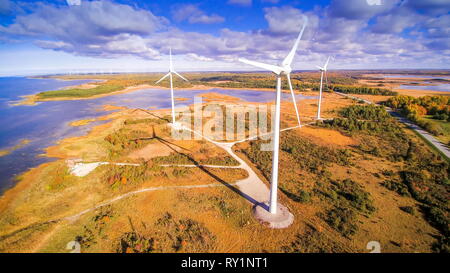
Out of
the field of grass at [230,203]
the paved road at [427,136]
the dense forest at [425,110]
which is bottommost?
the field of grass at [230,203]

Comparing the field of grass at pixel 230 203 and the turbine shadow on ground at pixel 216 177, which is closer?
the field of grass at pixel 230 203

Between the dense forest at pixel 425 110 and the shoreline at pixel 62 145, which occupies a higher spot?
the dense forest at pixel 425 110

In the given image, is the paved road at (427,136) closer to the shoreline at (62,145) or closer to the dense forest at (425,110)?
the dense forest at (425,110)

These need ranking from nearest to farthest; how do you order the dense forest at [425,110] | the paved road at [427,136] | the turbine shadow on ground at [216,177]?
1. the turbine shadow on ground at [216,177]
2. the paved road at [427,136]
3. the dense forest at [425,110]

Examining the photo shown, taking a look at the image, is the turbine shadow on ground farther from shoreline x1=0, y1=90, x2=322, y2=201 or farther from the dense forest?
the dense forest

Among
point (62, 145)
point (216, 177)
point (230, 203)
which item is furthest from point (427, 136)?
point (62, 145)

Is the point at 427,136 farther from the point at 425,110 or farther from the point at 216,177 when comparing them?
the point at 216,177

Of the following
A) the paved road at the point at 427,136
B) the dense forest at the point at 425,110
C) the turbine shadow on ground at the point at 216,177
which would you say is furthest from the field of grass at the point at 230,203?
the dense forest at the point at 425,110

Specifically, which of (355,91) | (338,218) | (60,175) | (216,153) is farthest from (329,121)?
(355,91)

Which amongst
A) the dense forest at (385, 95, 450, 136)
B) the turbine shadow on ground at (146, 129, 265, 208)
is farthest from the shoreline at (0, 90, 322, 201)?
the dense forest at (385, 95, 450, 136)

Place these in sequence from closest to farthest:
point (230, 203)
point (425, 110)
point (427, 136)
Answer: point (230, 203) → point (427, 136) → point (425, 110)
